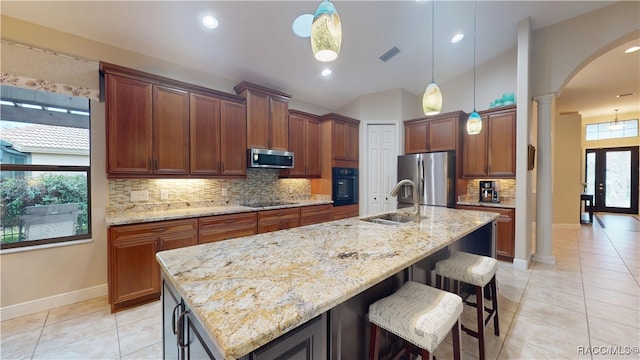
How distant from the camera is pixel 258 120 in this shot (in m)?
3.58

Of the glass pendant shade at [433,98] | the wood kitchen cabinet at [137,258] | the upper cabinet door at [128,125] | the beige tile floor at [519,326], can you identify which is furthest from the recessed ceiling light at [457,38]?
the wood kitchen cabinet at [137,258]

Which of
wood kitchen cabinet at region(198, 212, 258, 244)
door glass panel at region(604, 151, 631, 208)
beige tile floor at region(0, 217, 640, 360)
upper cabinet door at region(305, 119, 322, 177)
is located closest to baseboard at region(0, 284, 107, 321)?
A: beige tile floor at region(0, 217, 640, 360)

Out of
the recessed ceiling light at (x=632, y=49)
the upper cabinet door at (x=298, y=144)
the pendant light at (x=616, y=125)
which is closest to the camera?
the recessed ceiling light at (x=632, y=49)

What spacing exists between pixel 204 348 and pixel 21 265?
2834 millimetres

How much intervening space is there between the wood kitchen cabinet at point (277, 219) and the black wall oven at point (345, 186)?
0.94 meters

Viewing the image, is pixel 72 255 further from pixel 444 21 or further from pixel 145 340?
pixel 444 21

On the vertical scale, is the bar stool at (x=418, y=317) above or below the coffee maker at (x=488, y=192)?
below

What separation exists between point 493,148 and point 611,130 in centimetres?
719

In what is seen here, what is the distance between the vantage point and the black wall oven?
4.41 m

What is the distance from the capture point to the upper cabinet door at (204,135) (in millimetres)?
3043

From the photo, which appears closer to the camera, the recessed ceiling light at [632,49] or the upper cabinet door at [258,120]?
the upper cabinet door at [258,120]

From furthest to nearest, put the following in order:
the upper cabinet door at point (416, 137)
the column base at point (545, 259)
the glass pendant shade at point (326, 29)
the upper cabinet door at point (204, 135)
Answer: the upper cabinet door at point (416, 137) → the column base at point (545, 259) → the upper cabinet door at point (204, 135) → the glass pendant shade at point (326, 29)

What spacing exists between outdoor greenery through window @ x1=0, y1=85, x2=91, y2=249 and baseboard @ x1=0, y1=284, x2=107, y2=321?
1.83 feet

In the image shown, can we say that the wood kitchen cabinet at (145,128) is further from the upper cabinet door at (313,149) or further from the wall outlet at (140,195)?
the upper cabinet door at (313,149)
